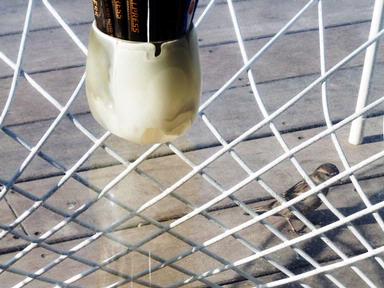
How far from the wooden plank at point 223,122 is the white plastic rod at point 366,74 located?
0.06 m

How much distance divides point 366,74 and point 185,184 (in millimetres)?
406

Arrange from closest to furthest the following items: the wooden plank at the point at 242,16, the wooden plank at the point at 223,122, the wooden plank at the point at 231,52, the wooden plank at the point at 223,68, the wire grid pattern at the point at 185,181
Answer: the wire grid pattern at the point at 185,181 → the wooden plank at the point at 223,122 → the wooden plank at the point at 223,68 → the wooden plank at the point at 231,52 → the wooden plank at the point at 242,16

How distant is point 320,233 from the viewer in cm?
113

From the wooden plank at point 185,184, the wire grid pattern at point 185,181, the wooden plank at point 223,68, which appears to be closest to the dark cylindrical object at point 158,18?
the wire grid pattern at point 185,181

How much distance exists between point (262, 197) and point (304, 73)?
467 millimetres

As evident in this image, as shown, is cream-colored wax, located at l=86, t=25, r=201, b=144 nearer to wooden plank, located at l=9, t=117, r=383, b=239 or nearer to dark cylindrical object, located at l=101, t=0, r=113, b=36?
dark cylindrical object, located at l=101, t=0, r=113, b=36

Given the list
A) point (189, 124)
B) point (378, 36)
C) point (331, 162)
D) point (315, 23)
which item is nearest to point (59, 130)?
point (331, 162)

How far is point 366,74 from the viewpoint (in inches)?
64.1

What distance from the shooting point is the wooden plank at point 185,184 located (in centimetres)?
152

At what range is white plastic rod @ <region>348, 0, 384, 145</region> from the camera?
151 centimetres

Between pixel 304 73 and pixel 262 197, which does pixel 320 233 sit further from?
pixel 304 73

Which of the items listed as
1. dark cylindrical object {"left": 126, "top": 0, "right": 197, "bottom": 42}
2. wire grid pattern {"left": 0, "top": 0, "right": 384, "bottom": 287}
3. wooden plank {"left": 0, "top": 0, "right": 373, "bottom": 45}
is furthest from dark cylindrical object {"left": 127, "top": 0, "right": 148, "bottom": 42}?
wooden plank {"left": 0, "top": 0, "right": 373, "bottom": 45}

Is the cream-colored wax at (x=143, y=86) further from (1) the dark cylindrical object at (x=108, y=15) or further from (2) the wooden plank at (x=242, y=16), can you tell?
(2) the wooden plank at (x=242, y=16)

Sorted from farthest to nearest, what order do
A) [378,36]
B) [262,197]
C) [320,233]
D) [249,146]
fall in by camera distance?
[249,146], [262,197], [320,233], [378,36]
